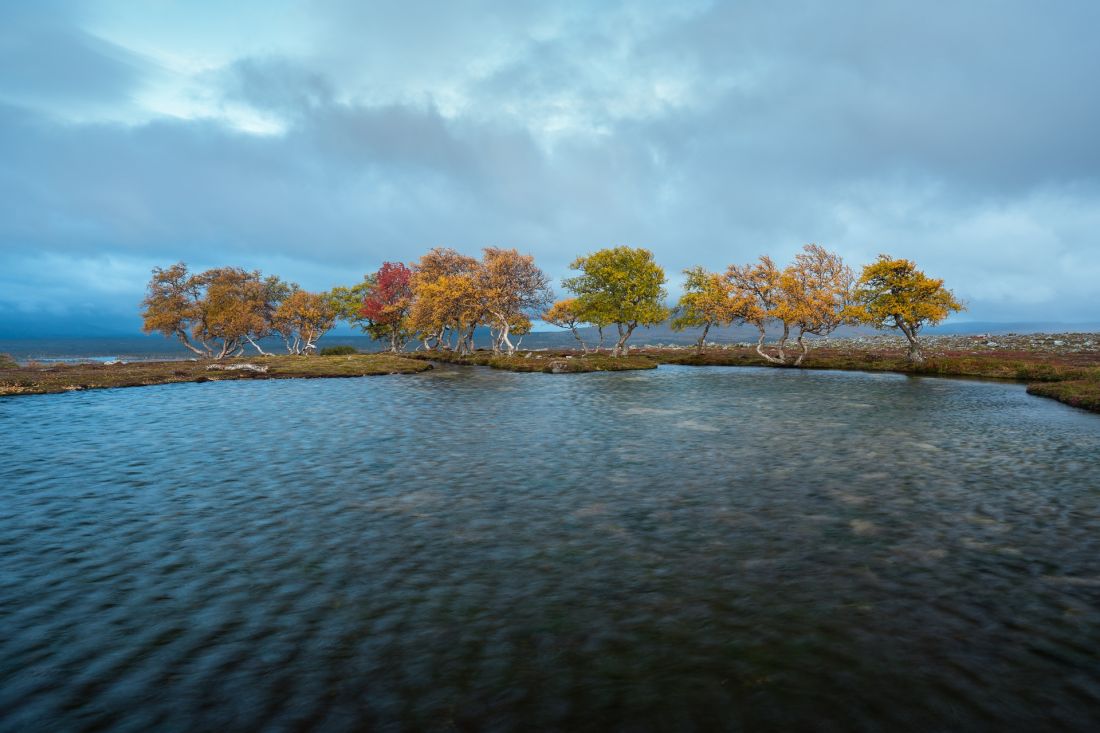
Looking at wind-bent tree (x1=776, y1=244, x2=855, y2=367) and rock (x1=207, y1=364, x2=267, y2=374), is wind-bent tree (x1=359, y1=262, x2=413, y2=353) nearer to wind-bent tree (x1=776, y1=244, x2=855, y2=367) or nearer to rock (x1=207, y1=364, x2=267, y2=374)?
rock (x1=207, y1=364, x2=267, y2=374)

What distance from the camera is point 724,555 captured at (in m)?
12.8

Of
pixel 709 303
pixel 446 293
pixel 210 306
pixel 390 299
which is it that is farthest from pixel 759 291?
pixel 210 306

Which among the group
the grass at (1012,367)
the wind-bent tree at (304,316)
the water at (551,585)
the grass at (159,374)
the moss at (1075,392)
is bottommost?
the water at (551,585)

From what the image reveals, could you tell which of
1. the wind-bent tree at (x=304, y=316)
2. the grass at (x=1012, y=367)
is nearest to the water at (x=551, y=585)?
the grass at (x=1012, y=367)

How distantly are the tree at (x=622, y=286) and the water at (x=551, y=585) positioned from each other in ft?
203

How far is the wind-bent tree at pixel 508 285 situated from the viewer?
84.8 metres

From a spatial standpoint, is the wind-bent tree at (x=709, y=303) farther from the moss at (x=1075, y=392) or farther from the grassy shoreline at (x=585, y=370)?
the moss at (x=1075, y=392)

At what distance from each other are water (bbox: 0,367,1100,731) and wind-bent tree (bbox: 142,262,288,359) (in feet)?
232

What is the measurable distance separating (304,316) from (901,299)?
97329 millimetres

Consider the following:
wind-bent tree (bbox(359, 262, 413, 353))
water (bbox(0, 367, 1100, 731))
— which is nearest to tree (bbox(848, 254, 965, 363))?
water (bbox(0, 367, 1100, 731))

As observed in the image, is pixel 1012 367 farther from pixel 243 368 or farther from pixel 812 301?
pixel 243 368

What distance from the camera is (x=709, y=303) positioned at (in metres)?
79.8

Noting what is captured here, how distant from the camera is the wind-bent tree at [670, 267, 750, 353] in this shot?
76.7 metres

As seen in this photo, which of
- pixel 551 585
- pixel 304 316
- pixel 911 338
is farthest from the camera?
pixel 304 316
